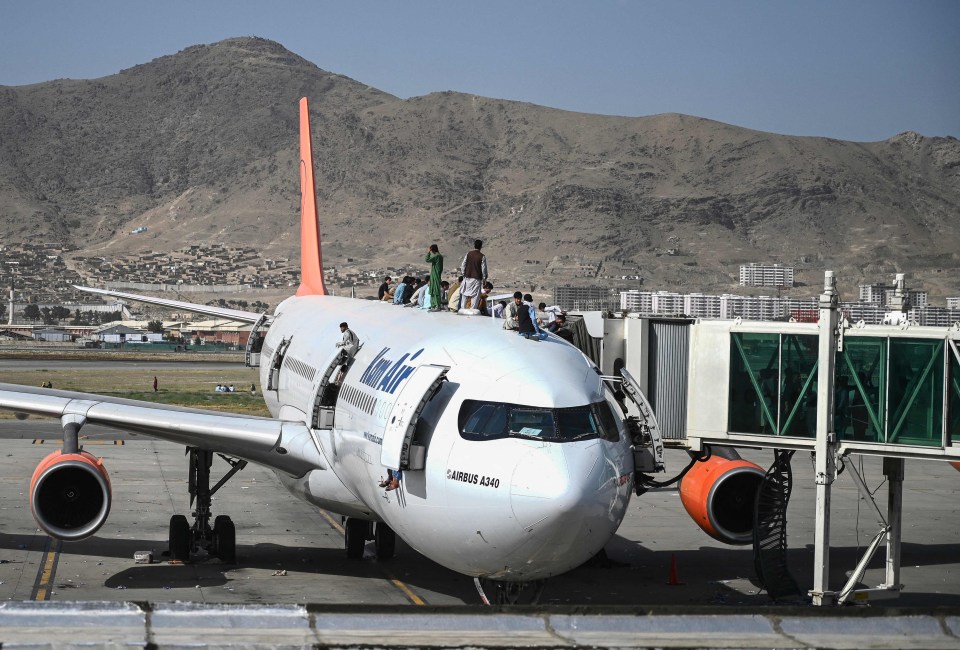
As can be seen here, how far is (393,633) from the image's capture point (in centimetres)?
957

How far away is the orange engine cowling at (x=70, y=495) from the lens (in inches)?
765

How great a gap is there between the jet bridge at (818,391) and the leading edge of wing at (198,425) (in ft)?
17.3

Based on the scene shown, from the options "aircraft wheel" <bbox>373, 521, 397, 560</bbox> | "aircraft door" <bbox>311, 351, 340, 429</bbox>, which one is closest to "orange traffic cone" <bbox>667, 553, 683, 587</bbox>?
"aircraft wheel" <bbox>373, 521, 397, 560</bbox>

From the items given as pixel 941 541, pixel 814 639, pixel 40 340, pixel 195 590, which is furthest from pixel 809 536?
pixel 40 340

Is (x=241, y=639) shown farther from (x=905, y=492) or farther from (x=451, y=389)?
(x=905, y=492)

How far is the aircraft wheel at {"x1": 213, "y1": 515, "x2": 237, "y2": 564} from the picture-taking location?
21.2 meters

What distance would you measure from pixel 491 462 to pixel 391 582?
6.97 m

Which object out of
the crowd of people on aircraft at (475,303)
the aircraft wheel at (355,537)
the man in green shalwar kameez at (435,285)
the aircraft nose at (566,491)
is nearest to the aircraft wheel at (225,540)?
the aircraft wheel at (355,537)

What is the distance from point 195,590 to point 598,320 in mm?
7902

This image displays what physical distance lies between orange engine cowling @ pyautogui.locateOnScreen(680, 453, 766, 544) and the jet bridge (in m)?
0.48

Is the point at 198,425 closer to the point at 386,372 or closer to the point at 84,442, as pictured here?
the point at 386,372

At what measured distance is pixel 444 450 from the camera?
547 inches

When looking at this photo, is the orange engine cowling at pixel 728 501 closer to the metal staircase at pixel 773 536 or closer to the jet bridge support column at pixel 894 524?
the metal staircase at pixel 773 536

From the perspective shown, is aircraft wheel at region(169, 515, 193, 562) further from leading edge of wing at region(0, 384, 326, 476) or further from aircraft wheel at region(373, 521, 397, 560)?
aircraft wheel at region(373, 521, 397, 560)
